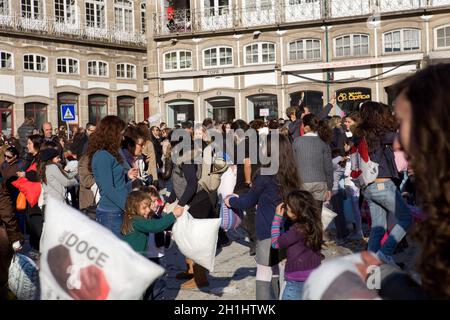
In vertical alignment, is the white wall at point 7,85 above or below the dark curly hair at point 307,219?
above

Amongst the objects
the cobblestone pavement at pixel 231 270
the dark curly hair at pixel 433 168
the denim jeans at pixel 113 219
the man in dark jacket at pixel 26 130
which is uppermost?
the man in dark jacket at pixel 26 130

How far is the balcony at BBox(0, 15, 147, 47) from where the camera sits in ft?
100

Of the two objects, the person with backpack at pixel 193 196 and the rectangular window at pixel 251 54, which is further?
the rectangular window at pixel 251 54

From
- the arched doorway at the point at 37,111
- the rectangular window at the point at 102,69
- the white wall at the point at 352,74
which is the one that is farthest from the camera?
the rectangular window at the point at 102,69

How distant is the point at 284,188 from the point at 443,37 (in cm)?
2290

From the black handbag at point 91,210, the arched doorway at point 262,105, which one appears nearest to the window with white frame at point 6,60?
the arched doorway at point 262,105

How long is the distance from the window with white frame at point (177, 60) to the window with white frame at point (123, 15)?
6.74 metres

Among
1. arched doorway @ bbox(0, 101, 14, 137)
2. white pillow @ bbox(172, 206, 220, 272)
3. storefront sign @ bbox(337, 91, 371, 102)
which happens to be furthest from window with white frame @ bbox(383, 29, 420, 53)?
white pillow @ bbox(172, 206, 220, 272)

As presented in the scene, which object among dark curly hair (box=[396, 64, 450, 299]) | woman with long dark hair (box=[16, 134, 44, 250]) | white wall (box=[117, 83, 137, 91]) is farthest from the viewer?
white wall (box=[117, 83, 137, 91])

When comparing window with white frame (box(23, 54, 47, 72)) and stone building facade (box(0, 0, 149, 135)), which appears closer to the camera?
stone building facade (box(0, 0, 149, 135))

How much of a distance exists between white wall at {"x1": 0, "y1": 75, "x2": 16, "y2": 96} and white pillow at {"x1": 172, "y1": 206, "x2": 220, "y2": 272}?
26.4 metres

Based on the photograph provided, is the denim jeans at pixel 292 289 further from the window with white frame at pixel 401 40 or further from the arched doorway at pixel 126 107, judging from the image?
the arched doorway at pixel 126 107

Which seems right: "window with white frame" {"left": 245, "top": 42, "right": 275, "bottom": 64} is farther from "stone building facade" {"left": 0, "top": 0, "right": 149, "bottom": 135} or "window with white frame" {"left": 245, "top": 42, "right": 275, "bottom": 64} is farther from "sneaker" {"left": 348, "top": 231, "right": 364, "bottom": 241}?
"sneaker" {"left": 348, "top": 231, "right": 364, "bottom": 241}

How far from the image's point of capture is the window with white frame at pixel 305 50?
2820cm
